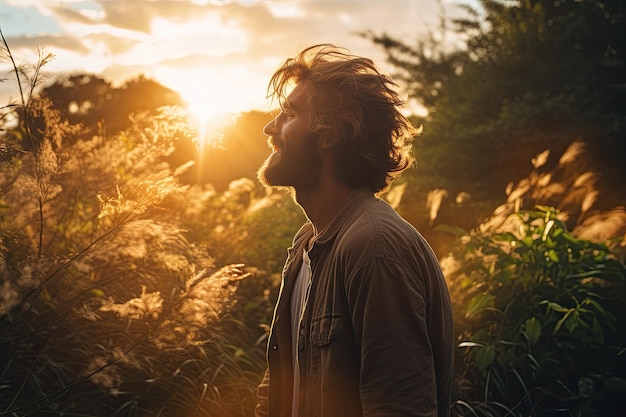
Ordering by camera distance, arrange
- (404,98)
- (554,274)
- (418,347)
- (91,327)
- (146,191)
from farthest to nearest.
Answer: (554,274)
(91,327)
(146,191)
(404,98)
(418,347)

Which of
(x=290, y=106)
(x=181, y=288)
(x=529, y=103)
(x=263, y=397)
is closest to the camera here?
(x=290, y=106)

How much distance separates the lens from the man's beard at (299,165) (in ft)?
8.60

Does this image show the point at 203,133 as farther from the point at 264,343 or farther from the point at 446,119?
the point at 446,119

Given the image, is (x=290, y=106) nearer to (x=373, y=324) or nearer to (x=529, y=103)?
(x=373, y=324)

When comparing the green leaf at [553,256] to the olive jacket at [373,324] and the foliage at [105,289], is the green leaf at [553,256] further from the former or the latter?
the olive jacket at [373,324]

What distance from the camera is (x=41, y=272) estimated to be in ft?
10.8

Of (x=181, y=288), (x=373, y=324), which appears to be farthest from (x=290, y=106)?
(x=181, y=288)

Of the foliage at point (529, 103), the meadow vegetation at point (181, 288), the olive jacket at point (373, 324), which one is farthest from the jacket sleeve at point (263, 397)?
the foliage at point (529, 103)

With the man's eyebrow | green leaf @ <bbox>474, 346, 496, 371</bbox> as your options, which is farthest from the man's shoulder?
green leaf @ <bbox>474, 346, 496, 371</bbox>

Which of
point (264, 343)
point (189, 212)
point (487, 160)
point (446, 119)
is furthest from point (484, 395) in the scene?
point (446, 119)

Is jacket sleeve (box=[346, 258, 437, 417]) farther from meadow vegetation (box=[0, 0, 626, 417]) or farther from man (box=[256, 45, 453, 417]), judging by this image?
meadow vegetation (box=[0, 0, 626, 417])

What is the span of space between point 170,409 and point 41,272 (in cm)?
144

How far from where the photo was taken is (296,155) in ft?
8.65

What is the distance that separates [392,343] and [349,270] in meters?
0.27
